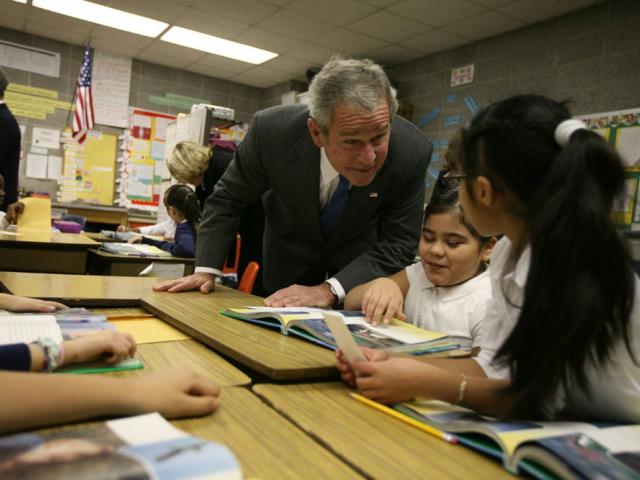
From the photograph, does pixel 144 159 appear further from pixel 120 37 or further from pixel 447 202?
pixel 447 202

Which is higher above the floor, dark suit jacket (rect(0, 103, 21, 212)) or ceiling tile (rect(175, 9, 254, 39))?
ceiling tile (rect(175, 9, 254, 39))

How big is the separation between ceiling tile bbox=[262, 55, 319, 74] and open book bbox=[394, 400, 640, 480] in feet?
17.1

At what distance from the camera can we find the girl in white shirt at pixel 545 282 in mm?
633

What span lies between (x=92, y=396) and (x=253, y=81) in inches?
254

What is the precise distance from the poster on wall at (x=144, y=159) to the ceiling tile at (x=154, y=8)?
188 centimetres

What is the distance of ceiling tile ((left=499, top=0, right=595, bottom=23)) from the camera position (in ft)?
11.6

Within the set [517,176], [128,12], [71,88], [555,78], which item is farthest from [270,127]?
[71,88]

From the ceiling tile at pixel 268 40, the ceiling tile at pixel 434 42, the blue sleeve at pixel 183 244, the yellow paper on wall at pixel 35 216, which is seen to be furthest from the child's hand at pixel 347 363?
the ceiling tile at pixel 268 40

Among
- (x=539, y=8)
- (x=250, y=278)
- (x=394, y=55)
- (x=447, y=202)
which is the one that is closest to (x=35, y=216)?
(x=250, y=278)

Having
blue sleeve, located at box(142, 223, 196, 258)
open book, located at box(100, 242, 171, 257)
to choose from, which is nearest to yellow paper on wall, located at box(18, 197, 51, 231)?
open book, located at box(100, 242, 171, 257)

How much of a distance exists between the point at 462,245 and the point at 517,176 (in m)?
0.73

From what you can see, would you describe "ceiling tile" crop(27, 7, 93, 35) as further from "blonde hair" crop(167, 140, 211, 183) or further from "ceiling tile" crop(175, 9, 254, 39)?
"blonde hair" crop(167, 140, 211, 183)

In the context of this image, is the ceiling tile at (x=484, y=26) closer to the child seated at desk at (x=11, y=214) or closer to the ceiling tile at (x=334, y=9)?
the ceiling tile at (x=334, y=9)

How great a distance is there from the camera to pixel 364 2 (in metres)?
3.83
